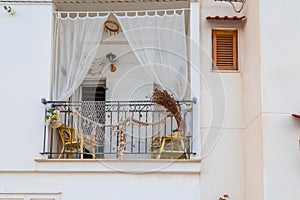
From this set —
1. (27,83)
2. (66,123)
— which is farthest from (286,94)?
(27,83)

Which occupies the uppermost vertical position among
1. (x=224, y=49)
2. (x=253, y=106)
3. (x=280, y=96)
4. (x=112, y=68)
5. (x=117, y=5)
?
(x=117, y=5)

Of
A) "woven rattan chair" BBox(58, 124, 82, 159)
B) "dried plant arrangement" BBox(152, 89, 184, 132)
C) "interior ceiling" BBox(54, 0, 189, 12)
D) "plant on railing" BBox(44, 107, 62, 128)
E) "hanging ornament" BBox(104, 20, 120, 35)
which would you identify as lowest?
"woven rattan chair" BBox(58, 124, 82, 159)

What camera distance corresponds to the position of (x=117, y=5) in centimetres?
902

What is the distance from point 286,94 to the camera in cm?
723

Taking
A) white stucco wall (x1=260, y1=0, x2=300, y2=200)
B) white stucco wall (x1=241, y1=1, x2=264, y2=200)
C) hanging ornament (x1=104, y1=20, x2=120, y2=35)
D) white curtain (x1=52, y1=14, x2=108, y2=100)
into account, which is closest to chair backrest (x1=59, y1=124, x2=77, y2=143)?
white curtain (x1=52, y1=14, x2=108, y2=100)

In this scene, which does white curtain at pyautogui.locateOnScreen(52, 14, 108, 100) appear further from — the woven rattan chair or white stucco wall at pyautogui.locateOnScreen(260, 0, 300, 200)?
white stucco wall at pyautogui.locateOnScreen(260, 0, 300, 200)

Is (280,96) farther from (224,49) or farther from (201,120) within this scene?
(224,49)

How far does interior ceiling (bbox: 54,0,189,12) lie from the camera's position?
871cm

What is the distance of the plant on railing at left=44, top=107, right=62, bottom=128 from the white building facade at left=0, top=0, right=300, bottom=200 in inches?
6.8

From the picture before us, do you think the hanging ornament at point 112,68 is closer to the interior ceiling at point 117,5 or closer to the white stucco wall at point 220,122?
the interior ceiling at point 117,5

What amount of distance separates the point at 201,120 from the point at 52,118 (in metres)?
2.37

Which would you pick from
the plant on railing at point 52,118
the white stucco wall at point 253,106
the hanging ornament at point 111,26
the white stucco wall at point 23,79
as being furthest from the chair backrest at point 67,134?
the white stucco wall at point 253,106

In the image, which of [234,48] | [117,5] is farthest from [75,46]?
[234,48]

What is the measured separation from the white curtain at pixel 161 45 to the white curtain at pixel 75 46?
51 centimetres
